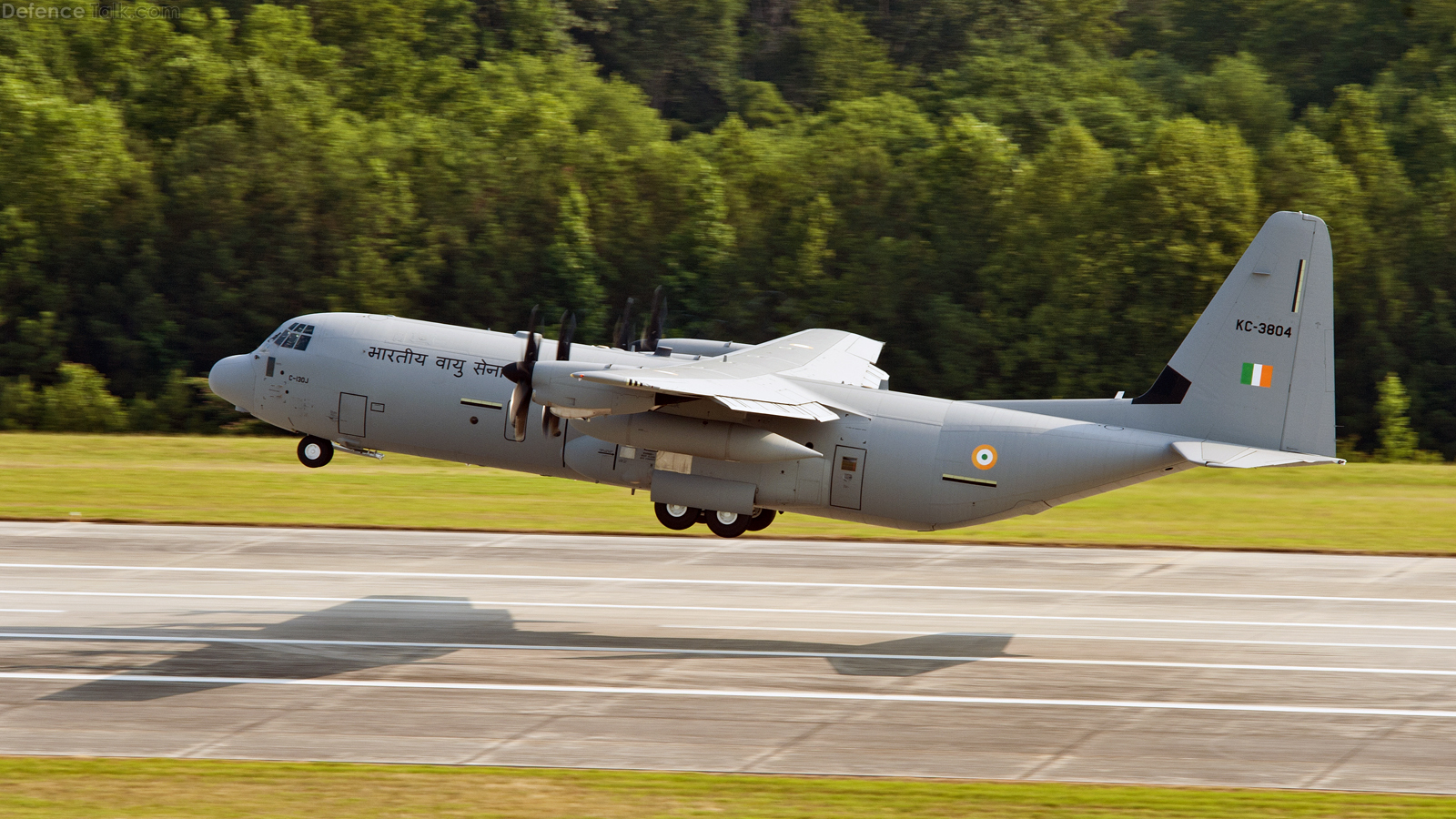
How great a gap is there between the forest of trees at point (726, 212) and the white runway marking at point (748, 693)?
38.4 meters

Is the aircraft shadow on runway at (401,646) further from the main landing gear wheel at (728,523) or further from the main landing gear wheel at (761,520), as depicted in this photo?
the main landing gear wheel at (761,520)

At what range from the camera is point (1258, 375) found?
934 inches

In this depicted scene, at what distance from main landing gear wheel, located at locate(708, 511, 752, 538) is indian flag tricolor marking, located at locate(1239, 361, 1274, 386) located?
949cm

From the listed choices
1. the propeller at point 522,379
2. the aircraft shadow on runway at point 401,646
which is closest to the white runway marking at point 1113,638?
the aircraft shadow on runway at point 401,646

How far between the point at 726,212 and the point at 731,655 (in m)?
46.2

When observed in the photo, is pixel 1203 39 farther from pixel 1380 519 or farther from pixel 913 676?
pixel 913 676

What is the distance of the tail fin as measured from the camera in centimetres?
2334

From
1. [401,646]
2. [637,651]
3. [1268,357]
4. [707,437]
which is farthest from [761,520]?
[1268,357]

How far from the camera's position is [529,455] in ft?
85.2

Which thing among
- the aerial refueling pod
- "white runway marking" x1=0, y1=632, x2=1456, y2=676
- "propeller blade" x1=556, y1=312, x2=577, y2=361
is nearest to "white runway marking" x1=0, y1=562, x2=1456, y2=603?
"white runway marking" x1=0, y1=632, x2=1456, y2=676

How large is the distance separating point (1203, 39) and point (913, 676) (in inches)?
3084

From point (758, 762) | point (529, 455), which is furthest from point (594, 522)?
point (758, 762)

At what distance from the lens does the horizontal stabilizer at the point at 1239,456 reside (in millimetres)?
22766

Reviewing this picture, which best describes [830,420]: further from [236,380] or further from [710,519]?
[236,380]
